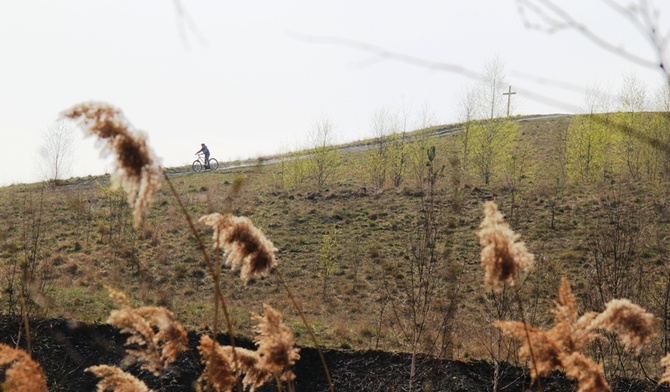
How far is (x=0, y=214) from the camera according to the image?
2620cm

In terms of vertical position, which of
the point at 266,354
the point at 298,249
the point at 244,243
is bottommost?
the point at 298,249

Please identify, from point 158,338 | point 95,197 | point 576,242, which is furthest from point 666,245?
point 158,338

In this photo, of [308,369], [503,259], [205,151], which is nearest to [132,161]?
[503,259]

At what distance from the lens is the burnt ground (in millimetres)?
9352

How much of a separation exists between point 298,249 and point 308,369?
12282mm

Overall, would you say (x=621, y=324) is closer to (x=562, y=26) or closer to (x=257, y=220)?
(x=562, y=26)

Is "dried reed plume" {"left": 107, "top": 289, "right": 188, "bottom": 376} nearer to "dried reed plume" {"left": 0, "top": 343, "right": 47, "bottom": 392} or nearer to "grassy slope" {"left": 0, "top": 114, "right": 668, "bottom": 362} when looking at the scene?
"dried reed plume" {"left": 0, "top": 343, "right": 47, "bottom": 392}

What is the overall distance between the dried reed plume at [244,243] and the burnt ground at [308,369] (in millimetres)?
6506

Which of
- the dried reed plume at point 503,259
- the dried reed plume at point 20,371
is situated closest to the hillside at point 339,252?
the dried reed plume at point 503,259

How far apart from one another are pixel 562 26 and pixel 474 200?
26.4 meters

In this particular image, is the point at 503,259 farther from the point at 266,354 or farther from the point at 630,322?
the point at 266,354

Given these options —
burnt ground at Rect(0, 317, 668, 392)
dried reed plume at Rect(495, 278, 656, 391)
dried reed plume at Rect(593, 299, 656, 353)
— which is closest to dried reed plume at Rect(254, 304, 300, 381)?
dried reed plume at Rect(495, 278, 656, 391)

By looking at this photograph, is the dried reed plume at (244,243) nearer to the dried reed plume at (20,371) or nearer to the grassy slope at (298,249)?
the dried reed plume at (20,371)

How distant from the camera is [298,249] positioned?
22.6 metres
